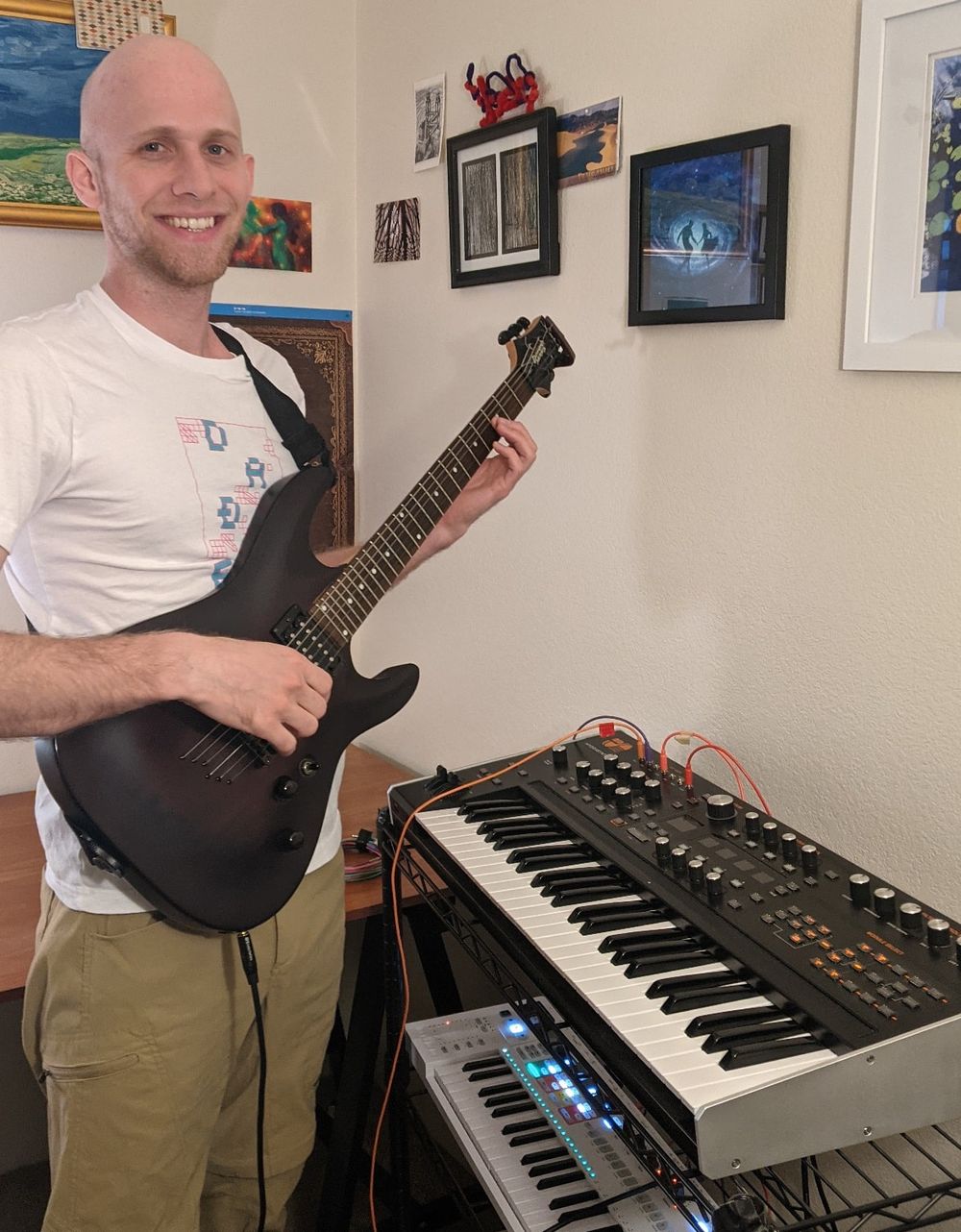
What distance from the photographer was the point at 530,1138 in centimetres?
130

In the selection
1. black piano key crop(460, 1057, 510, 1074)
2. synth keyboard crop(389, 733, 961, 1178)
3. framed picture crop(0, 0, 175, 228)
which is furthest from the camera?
framed picture crop(0, 0, 175, 228)

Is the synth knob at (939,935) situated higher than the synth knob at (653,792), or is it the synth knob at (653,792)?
the synth knob at (653,792)

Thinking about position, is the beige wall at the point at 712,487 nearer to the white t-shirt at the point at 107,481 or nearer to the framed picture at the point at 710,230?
the framed picture at the point at 710,230

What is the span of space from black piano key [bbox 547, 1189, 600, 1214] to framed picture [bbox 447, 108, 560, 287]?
1.34m

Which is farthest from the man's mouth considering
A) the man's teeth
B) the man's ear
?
the man's ear

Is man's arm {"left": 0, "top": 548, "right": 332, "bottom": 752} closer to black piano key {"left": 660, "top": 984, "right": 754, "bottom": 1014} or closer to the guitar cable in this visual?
the guitar cable

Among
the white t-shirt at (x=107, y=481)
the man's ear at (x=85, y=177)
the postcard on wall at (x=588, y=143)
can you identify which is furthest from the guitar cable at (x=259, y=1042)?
the postcard on wall at (x=588, y=143)

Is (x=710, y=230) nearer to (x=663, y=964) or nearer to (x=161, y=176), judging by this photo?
(x=161, y=176)

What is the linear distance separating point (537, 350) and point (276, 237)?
100 cm

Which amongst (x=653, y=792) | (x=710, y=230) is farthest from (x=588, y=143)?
(x=653, y=792)

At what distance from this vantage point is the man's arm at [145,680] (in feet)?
3.63

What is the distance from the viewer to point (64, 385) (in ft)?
4.10

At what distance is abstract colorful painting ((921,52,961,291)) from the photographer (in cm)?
117

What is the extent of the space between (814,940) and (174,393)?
0.98 meters
